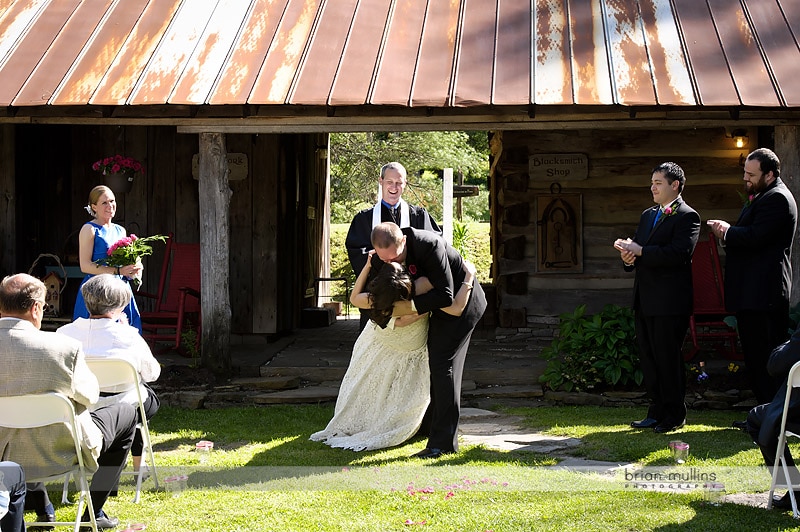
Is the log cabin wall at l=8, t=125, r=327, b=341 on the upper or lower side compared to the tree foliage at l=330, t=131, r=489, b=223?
lower

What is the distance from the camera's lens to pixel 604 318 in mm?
7766

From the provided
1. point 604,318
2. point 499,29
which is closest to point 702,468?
point 604,318

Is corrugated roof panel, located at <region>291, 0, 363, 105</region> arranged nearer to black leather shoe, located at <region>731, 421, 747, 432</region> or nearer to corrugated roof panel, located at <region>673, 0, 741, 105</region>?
corrugated roof panel, located at <region>673, 0, 741, 105</region>

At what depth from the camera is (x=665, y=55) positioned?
25.3 ft

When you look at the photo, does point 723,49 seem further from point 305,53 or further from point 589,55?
point 305,53

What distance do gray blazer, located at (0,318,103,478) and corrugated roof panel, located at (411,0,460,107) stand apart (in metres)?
4.17

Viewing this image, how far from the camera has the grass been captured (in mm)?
4242

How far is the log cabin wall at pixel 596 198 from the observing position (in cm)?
966

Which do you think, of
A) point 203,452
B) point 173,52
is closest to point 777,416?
point 203,452

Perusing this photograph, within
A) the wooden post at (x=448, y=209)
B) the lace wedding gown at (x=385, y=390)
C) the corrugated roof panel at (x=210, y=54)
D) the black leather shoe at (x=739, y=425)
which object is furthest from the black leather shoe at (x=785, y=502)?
the corrugated roof panel at (x=210, y=54)

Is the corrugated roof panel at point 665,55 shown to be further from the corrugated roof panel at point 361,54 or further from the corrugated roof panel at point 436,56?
the corrugated roof panel at point 361,54

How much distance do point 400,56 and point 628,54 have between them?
202cm

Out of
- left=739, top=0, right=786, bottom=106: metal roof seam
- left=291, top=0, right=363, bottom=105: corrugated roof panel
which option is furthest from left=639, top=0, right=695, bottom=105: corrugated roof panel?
left=291, top=0, right=363, bottom=105: corrugated roof panel

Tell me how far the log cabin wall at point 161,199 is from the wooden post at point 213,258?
201 centimetres
